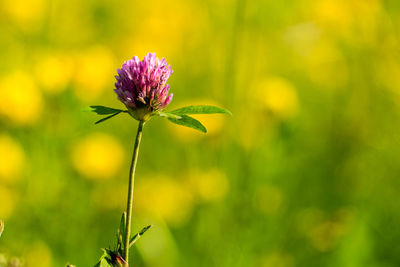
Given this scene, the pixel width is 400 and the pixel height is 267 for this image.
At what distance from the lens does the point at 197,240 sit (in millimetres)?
1312

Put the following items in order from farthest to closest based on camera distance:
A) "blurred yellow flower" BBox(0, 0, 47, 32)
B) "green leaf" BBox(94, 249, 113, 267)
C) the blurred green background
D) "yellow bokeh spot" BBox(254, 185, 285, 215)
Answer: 1. "blurred yellow flower" BBox(0, 0, 47, 32)
2. "yellow bokeh spot" BBox(254, 185, 285, 215)
3. the blurred green background
4. "green leaf" BBox(94, 249, 113, 267)

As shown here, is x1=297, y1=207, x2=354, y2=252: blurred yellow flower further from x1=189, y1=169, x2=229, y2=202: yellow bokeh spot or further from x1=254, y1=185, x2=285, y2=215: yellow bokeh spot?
x1=189, y1=169, x2=229, y2=202: yellow bokeh spot

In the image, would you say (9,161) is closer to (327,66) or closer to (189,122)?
(189,122)

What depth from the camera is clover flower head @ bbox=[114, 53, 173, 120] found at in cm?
37

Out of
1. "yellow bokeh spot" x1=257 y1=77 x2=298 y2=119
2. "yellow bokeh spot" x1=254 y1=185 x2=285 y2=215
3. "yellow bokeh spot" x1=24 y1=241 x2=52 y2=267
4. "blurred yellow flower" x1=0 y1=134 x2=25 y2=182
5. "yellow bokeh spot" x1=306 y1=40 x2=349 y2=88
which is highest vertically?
"yellow bokeh spot" x1=306 y1=40 x2=349 y2=88

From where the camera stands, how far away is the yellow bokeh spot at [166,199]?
1.48 meters

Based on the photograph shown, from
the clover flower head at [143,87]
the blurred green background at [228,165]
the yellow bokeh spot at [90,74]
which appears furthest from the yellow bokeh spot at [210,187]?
the clover flower head at [143,87]

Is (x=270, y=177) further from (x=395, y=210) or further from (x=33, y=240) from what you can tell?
(x=33, y=240)

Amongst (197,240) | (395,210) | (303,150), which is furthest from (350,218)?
(303,150)

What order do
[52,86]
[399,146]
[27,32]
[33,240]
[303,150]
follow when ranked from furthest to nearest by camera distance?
[27,32] < [303,150] < [399,146] < [52,86] < [33,240]

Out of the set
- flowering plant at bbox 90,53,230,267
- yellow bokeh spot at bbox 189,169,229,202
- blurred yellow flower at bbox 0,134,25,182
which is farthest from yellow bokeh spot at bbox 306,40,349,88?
flowering plant at bbox 90,53,230,267

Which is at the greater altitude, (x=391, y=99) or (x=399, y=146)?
(x=391, y=99)

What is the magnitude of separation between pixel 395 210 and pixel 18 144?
1093 mm

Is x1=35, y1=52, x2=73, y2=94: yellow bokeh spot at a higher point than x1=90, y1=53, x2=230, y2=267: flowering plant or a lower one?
higher
